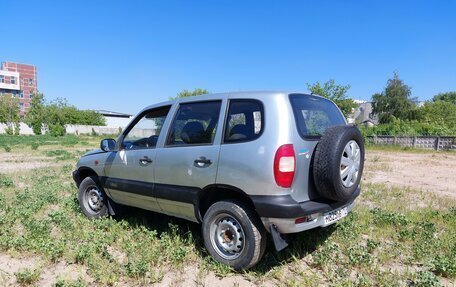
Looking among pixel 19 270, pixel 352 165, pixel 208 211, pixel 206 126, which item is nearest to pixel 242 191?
pixel 208 211

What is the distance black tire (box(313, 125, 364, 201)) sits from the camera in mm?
3031

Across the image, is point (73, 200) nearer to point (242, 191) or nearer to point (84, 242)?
point (84, 242)

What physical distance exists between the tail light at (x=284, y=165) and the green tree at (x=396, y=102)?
63.6 meters

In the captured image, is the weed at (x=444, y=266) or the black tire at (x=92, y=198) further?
the black tire at (x=92, y=198)

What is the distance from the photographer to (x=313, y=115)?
3471 mm

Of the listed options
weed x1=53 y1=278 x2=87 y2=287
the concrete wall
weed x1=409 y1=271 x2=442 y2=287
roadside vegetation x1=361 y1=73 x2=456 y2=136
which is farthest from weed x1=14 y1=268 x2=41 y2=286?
roadside vegetation x1=361 y1=73 x2=456 y2=136

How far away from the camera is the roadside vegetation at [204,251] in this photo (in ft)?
10.3

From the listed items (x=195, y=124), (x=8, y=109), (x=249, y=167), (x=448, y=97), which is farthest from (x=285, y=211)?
(x=448, y=97)

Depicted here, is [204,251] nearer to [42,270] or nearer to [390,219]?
[42,270]

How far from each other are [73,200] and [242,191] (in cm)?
457

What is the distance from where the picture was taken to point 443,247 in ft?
12.4

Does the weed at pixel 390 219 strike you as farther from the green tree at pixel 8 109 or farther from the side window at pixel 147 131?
the green tree at pixel 8 109

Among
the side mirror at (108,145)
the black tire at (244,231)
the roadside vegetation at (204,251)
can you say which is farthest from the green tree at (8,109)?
the black tire at (244,231)

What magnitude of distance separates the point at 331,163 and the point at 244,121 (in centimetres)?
105
